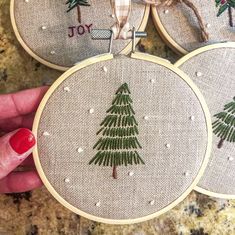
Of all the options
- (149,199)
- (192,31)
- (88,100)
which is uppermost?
(192,31)

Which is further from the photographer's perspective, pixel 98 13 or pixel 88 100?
pixel 98 13

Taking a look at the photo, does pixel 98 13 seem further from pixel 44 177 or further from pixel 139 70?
pixel 44 177

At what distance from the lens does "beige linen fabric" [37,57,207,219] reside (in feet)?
2.00

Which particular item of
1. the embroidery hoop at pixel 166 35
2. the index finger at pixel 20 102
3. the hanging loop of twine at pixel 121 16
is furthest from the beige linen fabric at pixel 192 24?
the index finger at pixel 20 102

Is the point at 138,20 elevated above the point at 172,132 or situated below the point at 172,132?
above

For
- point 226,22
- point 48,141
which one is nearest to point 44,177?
point 48,141

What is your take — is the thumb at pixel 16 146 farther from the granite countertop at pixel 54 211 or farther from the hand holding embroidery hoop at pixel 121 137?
the granite countertop at pixel 54 211

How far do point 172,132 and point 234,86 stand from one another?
0.45 ft

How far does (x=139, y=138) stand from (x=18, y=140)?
0.17 meters

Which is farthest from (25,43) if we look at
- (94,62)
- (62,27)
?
(94,62)

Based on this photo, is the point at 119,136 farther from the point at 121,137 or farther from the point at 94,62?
the point at 94,62

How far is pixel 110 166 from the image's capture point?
628 mm

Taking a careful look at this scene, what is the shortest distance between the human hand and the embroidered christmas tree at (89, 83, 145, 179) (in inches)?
3.9

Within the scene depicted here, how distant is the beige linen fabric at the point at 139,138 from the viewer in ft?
2.00
